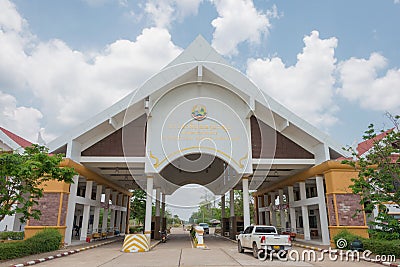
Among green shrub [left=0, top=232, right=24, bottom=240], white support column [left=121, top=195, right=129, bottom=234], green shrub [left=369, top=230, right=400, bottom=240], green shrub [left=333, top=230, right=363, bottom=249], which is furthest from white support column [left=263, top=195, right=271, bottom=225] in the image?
green shrub [left=0, top=232, right=24, bottom=240]

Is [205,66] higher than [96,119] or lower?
higher

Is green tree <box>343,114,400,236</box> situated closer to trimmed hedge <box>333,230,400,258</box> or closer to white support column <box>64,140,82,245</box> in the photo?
trimmed hedge <box>333,230,400,258</box>

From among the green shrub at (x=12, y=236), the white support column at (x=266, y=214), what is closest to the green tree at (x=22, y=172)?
the green shrub at (x=12, y=236)

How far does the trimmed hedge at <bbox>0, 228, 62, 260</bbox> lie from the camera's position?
35.7ft

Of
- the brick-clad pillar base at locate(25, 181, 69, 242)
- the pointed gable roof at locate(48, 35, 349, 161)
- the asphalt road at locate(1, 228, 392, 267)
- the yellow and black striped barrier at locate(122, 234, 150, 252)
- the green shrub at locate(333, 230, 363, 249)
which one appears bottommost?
the asphalt road at locate(1, 228, 392, 267)

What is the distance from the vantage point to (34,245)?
41.3 feet

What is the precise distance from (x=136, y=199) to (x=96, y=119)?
28.3m

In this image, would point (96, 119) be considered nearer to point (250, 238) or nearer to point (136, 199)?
point (250, 238)

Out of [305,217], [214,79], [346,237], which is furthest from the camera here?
[305,217]

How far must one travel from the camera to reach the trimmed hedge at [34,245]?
10.9 m

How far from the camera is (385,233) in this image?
40.0 ft

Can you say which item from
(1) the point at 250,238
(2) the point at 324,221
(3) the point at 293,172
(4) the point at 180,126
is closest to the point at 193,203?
(1) the point at 250,238

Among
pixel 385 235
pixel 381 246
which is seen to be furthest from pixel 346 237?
pixel 381 246

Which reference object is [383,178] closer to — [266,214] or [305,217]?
[305,217]
